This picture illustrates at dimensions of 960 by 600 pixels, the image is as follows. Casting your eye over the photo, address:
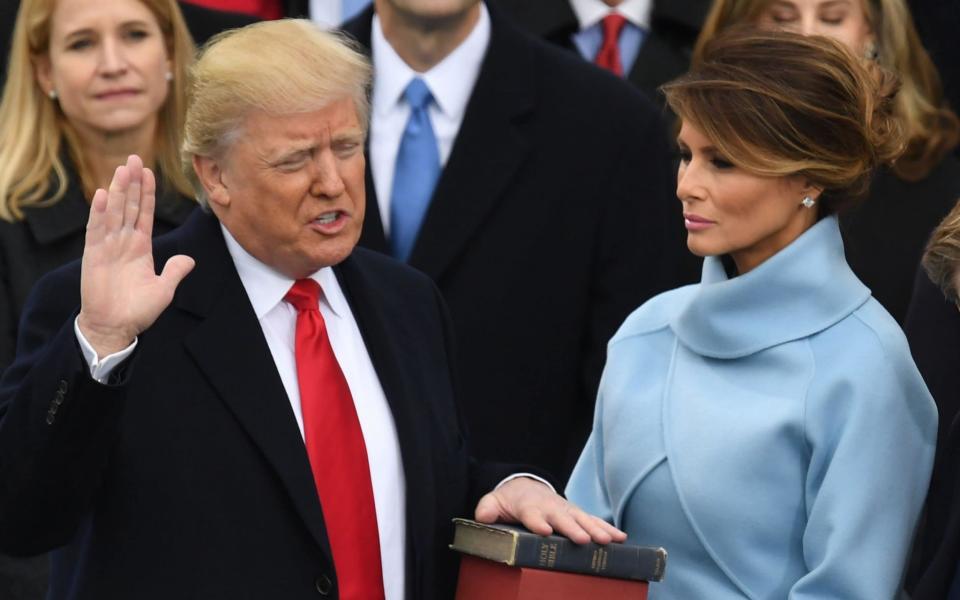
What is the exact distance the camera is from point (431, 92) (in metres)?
5.17

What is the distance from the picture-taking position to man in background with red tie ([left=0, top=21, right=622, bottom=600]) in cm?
333

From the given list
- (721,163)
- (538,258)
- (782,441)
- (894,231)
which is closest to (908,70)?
(894,231)

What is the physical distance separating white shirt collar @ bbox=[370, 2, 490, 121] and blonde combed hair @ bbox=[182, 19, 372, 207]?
1342mm

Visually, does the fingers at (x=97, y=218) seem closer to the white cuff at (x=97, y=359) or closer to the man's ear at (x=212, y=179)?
the white cuff at (x=97, y=359)

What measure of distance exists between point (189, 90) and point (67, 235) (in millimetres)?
1250

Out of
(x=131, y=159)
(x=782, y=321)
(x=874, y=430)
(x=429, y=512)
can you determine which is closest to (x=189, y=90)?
(x=131, y=159)

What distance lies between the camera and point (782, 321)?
146 inches

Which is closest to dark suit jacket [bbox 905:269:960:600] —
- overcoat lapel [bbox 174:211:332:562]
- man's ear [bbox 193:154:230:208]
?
overcoat lapel [bbox 174:211:332:562]

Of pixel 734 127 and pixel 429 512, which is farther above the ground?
pixel 734 127

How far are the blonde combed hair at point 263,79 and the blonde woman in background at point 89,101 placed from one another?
1.26m

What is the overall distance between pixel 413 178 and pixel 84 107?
90cm

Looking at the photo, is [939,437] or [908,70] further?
[908,70]

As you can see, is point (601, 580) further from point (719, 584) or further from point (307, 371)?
point (307, 371)

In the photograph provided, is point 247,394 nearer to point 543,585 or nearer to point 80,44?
point 543,585
